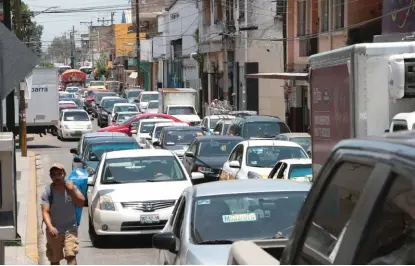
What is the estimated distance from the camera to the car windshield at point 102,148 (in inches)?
915

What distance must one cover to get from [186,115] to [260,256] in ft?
136

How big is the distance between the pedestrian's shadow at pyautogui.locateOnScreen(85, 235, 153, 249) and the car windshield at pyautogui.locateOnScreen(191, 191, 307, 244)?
21.7 feet

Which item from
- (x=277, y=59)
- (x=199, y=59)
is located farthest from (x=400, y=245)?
(x=199, y=59)

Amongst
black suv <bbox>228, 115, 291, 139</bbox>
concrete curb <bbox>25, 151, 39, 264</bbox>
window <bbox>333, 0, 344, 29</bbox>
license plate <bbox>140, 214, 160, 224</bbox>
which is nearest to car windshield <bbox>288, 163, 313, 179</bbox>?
license plate <bbox>140, 214, 160, 224</bbox>

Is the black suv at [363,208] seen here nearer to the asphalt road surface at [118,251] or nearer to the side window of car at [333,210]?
the side window of car at [333,210]

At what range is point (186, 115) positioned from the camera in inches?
1783

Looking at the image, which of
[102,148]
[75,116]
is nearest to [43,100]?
[75,116]

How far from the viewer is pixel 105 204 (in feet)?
50.5

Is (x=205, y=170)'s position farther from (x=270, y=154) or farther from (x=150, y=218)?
(x=150, y=218)

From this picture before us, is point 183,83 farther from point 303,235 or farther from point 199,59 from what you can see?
point 303,235

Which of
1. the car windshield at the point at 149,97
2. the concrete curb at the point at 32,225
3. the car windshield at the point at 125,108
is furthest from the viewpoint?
the car windshield at the point at 149,97

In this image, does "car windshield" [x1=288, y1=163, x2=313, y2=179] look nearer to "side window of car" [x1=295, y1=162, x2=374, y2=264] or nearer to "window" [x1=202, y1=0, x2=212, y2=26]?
"side window of car" [x1=295, y1=162, x2=374, y2=264]

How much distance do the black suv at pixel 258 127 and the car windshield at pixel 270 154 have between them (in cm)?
781

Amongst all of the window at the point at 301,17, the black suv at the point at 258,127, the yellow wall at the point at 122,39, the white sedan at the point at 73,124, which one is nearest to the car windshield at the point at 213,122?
the window at the point at 301,17
